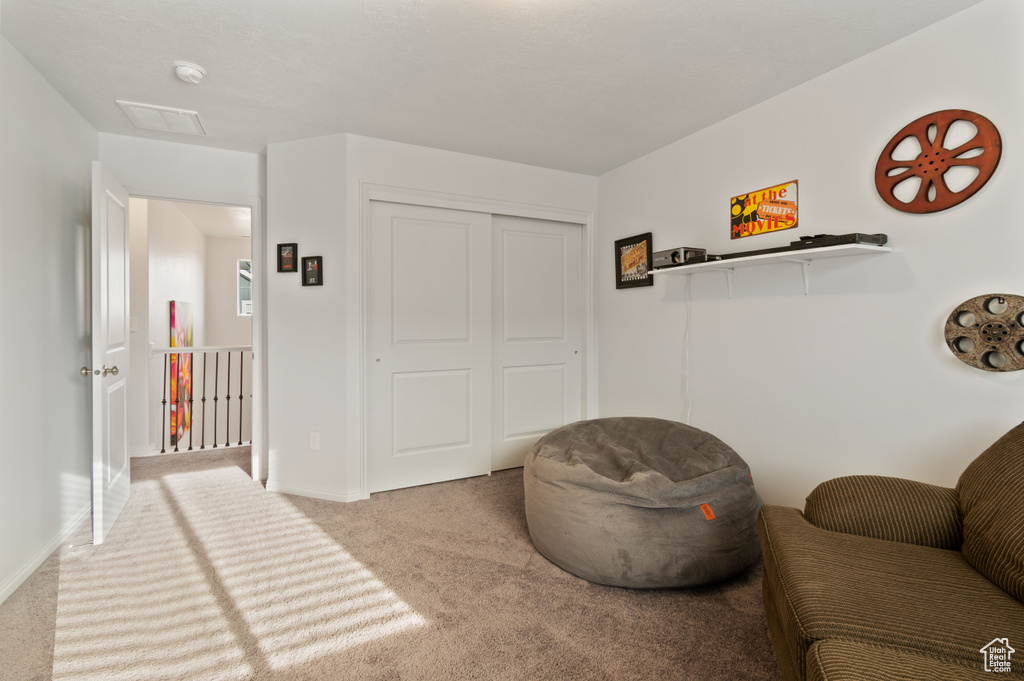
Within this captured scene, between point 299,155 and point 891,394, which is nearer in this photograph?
point 891,394

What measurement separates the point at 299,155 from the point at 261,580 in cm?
255

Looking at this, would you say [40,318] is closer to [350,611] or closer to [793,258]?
[350,611]

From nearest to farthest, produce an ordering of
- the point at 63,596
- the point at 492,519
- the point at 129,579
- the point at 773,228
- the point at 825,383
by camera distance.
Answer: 1. the point at 63,596
2. the point at 129,579
3. the point at 825,383
4. the point at 773,228
5. the point at 492,519

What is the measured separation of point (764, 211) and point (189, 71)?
2.97 m

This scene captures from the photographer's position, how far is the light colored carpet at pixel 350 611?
64.5 inches

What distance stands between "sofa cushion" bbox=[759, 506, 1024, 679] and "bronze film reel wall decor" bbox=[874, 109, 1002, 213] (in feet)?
4.49

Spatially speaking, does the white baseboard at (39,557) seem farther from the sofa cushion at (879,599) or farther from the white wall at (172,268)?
the sofa cushion at (879,599)

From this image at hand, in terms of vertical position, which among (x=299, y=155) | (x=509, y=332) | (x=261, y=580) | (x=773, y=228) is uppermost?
(x=299, y=155)

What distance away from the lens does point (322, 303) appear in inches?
128

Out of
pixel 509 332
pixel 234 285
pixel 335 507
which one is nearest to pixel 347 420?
pixel 335 507

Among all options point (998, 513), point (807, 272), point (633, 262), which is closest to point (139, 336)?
point (633, 262)

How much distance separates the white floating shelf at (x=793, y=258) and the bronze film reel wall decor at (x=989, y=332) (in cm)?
39

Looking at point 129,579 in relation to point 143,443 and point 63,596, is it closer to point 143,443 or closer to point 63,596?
point 63,596

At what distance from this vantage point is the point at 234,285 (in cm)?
745
